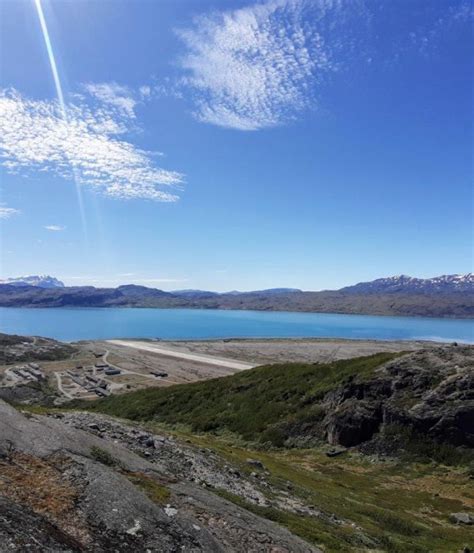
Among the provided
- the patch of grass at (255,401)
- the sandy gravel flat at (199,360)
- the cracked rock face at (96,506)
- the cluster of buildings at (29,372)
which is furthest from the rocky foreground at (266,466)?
the cluster of buildings at (29,372)

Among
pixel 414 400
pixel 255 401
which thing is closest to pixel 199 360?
pixel 255 401

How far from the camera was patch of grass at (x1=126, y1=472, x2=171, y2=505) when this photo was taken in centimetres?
1540

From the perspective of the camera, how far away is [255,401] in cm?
6247

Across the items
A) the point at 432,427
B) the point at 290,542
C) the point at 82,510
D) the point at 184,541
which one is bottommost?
the point at 432,427

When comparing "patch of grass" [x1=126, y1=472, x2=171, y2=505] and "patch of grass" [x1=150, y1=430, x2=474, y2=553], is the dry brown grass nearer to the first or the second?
"patch of grass" [x1=126, y1=472, x2=171, y2=505]

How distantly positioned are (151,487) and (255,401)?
1871 inches

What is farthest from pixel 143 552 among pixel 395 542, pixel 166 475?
pixel 395 542

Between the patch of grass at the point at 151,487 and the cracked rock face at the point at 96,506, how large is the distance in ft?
0.15

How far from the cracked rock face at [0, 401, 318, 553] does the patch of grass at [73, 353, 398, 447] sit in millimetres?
36217

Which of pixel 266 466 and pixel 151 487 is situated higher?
pixel 151 487

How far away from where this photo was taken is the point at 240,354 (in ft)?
632

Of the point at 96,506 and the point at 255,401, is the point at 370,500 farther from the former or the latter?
the point at 255,401

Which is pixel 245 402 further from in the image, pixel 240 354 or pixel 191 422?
pixel 240 354

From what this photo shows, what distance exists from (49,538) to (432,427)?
43686 millimetres
